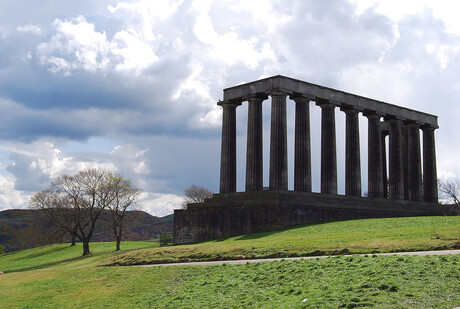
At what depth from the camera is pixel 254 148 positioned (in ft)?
186

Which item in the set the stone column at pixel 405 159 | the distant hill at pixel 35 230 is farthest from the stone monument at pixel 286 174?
the distant hill at pixel 35 230

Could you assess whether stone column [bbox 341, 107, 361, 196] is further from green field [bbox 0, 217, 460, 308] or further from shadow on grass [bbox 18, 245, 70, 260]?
shadow on grass [bbox 18, 245, 70, 260]

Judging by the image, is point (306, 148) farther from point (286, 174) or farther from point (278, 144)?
point (286, 174)

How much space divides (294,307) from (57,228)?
71.1m

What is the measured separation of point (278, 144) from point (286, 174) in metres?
3.17

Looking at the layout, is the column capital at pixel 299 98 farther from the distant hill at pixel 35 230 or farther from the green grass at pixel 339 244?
the distant hill at pixel 35 230

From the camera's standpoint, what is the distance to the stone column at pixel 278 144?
5406cm

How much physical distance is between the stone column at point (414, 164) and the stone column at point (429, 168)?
1521mm

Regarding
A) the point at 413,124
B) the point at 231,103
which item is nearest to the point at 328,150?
the point at 231,103

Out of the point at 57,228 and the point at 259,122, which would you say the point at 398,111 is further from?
the point at 57,228

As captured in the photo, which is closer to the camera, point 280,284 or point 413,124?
point 280,284

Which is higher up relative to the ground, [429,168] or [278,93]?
[278,93]

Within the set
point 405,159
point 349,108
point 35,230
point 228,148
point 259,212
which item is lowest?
point 35,230

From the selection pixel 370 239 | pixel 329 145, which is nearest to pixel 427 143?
pixel 329 145
